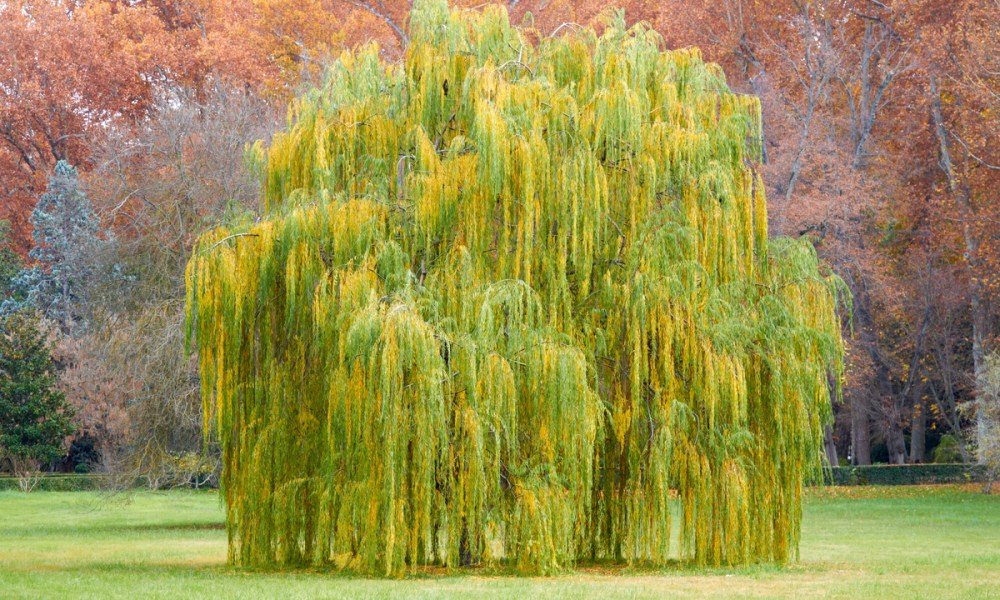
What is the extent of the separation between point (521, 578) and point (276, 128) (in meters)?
15.3

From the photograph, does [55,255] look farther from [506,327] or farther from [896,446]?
[506,327]

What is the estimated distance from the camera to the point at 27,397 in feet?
122

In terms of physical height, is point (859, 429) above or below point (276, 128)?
below

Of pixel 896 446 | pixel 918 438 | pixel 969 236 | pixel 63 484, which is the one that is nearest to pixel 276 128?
pixel 969 236

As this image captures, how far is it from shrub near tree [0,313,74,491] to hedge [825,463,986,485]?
2311 centimetres

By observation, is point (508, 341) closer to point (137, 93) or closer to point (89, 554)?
point (89, 554)

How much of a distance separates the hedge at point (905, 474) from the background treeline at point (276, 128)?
1.29 meters

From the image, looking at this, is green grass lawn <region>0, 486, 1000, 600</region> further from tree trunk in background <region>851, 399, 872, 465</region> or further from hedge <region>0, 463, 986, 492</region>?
tree trunk in background <region>851, 399, 872, 465</region>

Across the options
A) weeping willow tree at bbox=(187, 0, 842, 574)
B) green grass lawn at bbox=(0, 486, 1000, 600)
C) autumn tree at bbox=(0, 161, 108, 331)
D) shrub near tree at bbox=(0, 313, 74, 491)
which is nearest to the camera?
green grass lawn at bbox=(0, 486, 1000, 600)

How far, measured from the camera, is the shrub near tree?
36844mm

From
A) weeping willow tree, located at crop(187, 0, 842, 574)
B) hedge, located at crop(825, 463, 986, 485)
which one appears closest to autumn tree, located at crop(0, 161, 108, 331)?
hedge, located at crop(825, 463, 986, 485)

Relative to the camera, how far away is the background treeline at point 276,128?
2611 cm

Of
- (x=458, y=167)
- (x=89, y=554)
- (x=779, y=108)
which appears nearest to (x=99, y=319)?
(x=89, y=554)

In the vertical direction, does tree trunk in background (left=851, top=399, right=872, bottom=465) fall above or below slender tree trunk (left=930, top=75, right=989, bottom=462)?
below
